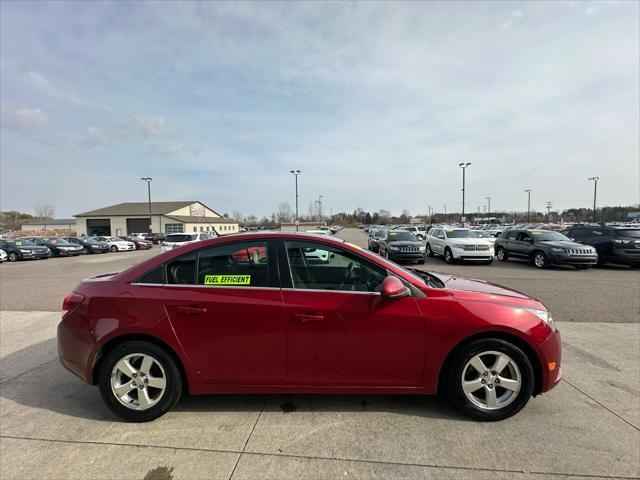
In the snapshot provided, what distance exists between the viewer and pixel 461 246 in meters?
13.9

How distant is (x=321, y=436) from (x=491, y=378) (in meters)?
1.54

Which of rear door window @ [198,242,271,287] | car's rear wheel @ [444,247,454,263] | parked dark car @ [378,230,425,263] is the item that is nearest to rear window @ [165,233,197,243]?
parked dark car @ [378,230,425,263]

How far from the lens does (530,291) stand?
8.03 meters

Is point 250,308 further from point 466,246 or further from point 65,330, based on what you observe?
point 466,246

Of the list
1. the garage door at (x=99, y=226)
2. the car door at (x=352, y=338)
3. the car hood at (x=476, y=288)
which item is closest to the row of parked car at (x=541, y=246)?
the car hood at (x=476, y=288)

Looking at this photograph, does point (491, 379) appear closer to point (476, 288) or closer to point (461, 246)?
point (476, 288)

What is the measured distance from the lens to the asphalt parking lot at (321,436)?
7.43ft

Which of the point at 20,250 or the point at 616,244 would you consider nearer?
the point at 616,244

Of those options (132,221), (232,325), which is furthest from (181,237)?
(132,221)

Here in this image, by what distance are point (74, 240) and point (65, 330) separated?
30.6 meters

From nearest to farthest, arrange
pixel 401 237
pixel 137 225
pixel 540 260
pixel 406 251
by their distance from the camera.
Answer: pixel 540 260 → pixel 406 251 → pixel 401 237 → pixel 137 225

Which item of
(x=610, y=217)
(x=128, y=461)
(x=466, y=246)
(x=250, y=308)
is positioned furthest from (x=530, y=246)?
(x=610, y=217)

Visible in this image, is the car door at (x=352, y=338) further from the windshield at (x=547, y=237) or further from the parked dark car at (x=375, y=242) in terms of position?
the parked dark car at (x=375, y=242)

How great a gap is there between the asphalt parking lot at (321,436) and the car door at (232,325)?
439 mm
